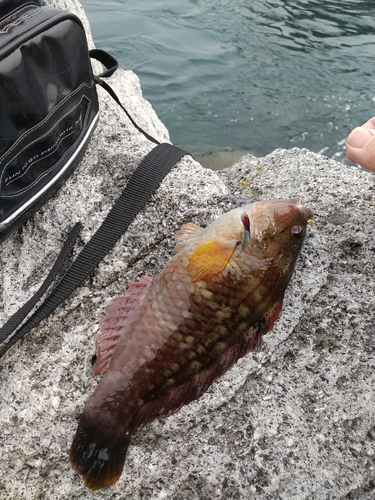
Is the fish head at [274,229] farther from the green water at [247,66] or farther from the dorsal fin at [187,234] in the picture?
the green water at [247,66]

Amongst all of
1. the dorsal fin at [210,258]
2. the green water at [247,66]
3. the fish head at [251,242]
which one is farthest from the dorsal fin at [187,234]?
the green water at [247,66]

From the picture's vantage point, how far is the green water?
26.0ft

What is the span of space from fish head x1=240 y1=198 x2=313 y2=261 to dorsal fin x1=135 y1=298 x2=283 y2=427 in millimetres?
285

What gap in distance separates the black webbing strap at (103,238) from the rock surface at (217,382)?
75 mm

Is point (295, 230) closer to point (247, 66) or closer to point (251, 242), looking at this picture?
point (251, 242)

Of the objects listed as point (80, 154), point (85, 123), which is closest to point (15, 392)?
point (80, 154)

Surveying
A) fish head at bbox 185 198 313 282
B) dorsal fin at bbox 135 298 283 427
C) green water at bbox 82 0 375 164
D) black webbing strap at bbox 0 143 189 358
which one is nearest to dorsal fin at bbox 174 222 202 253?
fish head at bbox 185 198 313 282

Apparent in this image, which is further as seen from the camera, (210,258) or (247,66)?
(247,66)

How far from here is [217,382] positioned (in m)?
2.60

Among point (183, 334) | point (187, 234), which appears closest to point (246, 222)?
point (187, 234)

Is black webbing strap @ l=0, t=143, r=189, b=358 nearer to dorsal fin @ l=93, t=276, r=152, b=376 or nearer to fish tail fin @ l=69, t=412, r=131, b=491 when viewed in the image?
dorsal fin @ l=93, t=276, r=152, b=376

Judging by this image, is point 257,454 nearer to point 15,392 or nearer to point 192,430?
point 192,430

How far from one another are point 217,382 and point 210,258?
80cm

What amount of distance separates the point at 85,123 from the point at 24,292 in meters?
1.31
